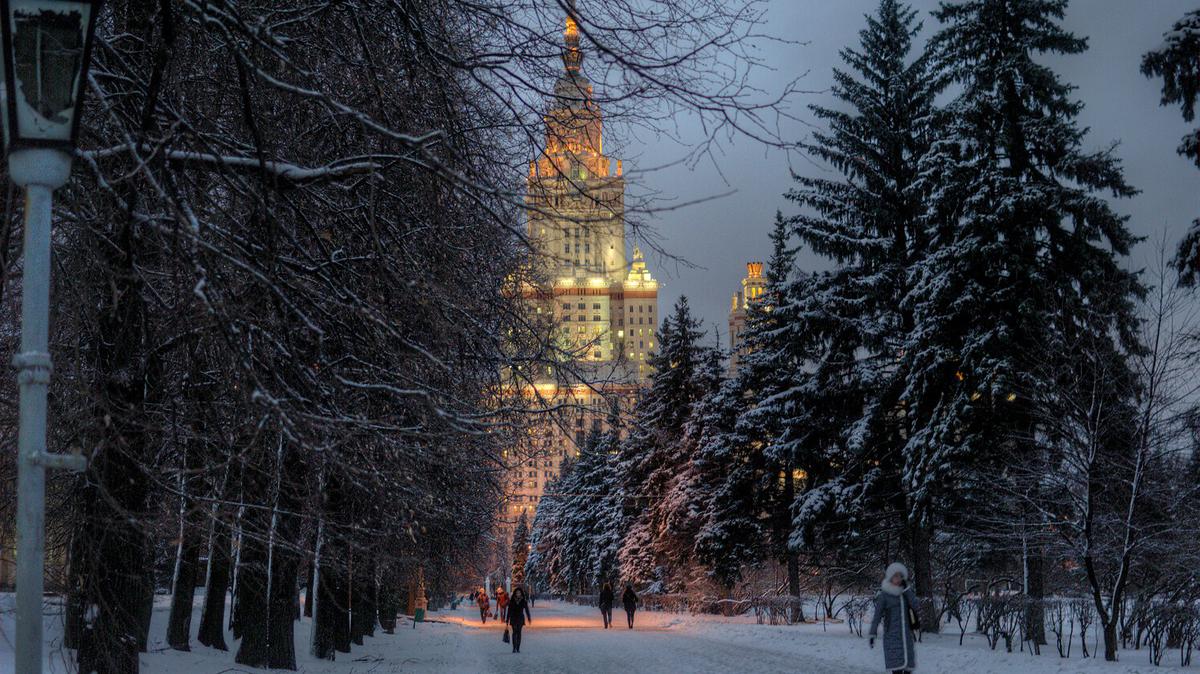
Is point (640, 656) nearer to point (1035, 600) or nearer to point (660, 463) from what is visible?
point (1035, 600)

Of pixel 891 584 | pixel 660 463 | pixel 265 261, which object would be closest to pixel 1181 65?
pixel 891 584

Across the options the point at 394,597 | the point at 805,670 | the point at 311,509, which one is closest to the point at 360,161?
the point at 311,509

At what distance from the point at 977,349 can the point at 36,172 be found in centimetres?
2438

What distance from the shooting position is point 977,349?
83.5 feet

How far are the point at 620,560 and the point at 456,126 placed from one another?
52.3m

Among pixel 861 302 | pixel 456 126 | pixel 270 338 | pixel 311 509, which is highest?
pixel 861 302

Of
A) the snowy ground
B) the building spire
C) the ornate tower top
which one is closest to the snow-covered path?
the snowy ground

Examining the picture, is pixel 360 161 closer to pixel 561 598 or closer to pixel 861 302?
pixel 861 302

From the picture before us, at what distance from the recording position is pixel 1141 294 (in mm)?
23500

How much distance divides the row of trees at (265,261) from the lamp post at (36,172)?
4.51 ft

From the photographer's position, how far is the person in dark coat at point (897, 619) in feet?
45.2

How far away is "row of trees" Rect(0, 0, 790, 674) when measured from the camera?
18.4 ft

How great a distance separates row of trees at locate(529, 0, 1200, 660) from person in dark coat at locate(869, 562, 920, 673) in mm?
3807

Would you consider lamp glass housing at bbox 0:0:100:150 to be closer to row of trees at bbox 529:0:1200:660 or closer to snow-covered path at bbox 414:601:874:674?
row of trees at bbox 529:0:1200:660
